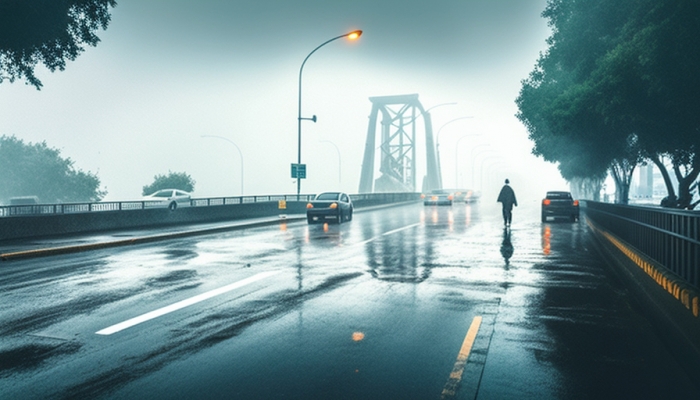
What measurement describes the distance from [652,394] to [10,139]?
89600 mm

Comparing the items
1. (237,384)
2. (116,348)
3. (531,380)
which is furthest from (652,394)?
(116,348)

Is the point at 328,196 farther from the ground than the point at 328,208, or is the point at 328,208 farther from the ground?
the point at 328,196

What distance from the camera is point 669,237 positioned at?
817 centimetres

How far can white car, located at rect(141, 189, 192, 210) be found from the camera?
4238 cm

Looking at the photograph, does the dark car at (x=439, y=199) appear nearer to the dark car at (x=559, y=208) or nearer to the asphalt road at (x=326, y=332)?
the dark car at (x=559, y=208)

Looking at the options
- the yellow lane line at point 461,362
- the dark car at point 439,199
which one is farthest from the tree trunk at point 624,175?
the yellow lane line at point 461,362

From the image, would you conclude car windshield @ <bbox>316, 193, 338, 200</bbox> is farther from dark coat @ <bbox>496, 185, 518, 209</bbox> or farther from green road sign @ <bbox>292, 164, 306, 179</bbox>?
dark coat @ <bbox>496, 185, 518, 209</bbox>

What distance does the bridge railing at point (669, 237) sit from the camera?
6785 millimetres

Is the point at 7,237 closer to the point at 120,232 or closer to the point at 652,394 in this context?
the point at 120,232

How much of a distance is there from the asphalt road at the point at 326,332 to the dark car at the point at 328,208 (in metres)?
15.3

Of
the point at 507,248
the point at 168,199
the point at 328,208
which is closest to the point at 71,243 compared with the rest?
the point at 507,248

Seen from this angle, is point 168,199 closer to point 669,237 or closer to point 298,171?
point 298,171

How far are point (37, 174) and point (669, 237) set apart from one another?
280 ft

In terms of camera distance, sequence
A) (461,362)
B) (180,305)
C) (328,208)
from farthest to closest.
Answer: (328,208)
(180,305)
(461,362)
